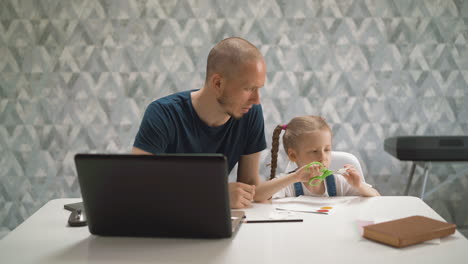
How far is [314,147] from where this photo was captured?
6.93 feet

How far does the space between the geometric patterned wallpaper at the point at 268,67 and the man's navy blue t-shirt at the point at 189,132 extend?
1159 mm

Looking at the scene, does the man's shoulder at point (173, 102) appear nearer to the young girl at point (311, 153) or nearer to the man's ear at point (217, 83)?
the man's ear at point (217, 83)

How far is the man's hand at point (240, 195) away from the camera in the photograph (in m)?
1.57

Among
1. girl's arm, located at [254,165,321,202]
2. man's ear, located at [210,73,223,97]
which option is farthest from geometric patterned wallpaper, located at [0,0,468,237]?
girl's arm, located at [254,165,321,202]

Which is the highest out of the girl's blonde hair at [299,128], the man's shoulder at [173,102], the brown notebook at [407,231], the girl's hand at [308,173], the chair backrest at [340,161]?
the man's shoulder at [173,102]

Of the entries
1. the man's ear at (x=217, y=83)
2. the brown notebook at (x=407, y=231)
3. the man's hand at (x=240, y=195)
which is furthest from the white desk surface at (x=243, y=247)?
the man's ear at (x=217, y=83)

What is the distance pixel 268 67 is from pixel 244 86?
1418 millimetres

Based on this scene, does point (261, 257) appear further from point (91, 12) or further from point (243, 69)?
point (91, 12)

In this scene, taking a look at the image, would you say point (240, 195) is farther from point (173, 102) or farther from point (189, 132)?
point (173, 102)

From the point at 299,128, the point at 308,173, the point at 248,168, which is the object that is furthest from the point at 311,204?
the point at 299,128

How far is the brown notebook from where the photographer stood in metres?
1.15

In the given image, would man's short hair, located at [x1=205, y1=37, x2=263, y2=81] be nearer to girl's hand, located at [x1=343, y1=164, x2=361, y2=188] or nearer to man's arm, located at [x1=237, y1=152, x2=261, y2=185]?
man's arm, located at [x1=237, y1=152, x2=261, y2=185]

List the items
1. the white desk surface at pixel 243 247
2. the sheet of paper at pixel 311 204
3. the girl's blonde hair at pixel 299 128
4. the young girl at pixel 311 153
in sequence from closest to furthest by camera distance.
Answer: the white desk surface at pixel 243 247
the sheet of paper at pixel 311 204
the young girl at pixel 311 153
the girl's blonde hair at pixel 299 128

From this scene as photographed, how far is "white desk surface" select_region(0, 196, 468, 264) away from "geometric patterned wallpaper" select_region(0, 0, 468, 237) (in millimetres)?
1792
